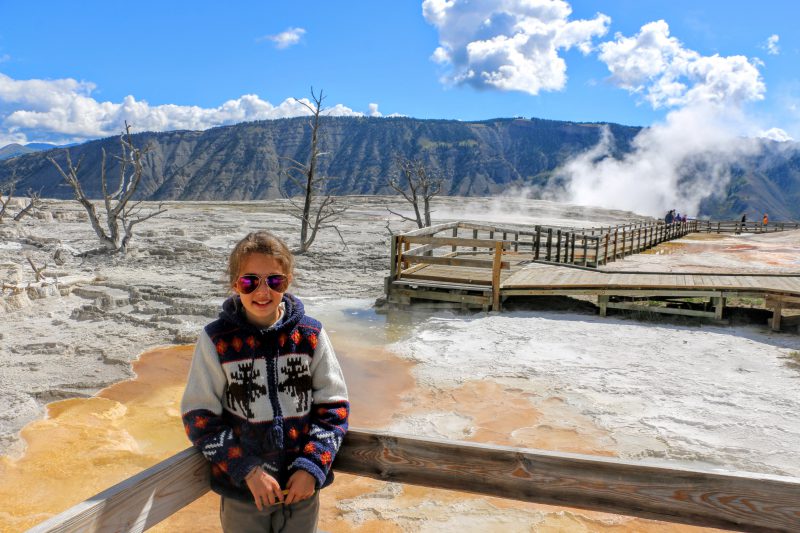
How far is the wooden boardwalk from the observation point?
9.27 meters

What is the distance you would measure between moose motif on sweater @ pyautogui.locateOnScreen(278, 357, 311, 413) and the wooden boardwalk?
805cm

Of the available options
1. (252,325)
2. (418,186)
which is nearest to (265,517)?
(252,325)

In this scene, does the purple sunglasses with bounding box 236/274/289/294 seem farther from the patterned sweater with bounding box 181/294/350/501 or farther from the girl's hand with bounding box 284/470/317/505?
the girl's hand with bounding box 284/470/317/505

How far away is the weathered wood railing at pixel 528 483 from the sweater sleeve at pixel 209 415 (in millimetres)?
103

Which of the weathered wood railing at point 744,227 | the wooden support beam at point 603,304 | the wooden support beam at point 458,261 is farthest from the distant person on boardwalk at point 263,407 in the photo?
the weathered wood railing at point 744,227

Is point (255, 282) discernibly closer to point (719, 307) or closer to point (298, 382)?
point (298, 382)

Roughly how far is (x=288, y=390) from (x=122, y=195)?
1880cm

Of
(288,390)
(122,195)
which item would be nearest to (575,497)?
(288,390)

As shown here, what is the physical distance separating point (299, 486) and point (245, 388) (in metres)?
0.37

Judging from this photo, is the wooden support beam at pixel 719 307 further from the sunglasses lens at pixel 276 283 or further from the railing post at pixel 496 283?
the sunglasses lens at pixel 276 283

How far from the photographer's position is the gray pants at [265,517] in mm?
1982

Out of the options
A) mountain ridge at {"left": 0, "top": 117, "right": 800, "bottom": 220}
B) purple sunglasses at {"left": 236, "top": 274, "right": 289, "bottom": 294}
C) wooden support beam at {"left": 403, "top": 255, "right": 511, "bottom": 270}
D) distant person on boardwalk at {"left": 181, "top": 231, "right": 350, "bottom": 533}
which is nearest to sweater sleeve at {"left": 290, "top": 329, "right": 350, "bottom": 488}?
distant person on boardwalk at {"left": 181, "top": 231, "right": 350, "bottom": 533}

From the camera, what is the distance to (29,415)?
5.78 metres

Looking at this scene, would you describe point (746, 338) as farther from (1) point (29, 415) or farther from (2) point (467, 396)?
(1) point (29, 415)
